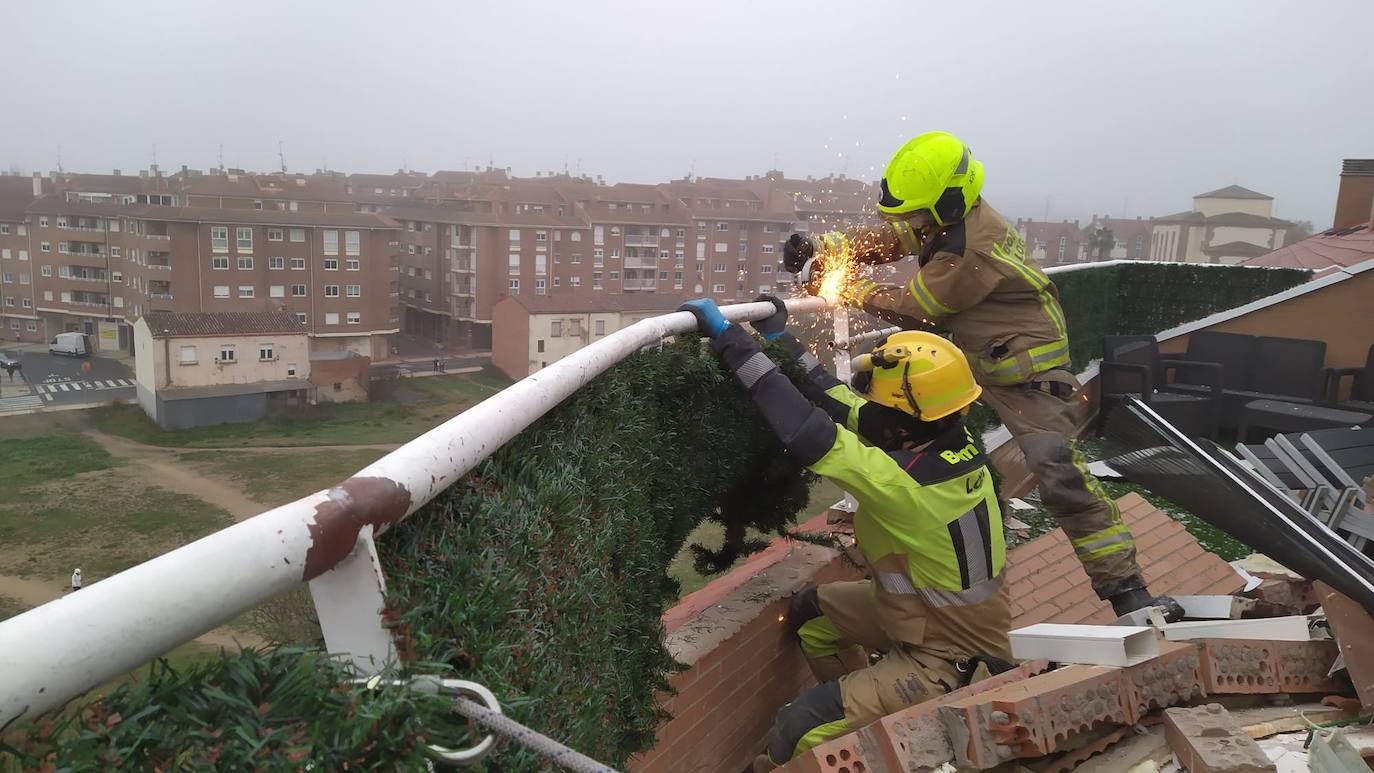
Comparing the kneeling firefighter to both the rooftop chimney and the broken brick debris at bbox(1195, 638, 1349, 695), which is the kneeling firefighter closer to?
the broken brick debris at bbox(1195, 638, 1349, 695)

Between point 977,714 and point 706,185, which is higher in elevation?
point 706,185

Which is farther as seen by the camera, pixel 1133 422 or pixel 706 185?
pixel 706 185

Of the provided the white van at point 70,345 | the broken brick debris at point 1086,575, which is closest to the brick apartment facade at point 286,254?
the white van at point 70,345

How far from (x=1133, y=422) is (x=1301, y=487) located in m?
1.47

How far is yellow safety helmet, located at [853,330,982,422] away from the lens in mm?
3285

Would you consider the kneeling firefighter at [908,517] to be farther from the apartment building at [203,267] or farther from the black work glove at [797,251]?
the apartment building at [203,267]

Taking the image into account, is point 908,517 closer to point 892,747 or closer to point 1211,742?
point 892,747

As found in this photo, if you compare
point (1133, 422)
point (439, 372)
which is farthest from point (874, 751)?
point (439, 372)

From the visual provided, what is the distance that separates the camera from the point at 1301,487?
20.1 feet

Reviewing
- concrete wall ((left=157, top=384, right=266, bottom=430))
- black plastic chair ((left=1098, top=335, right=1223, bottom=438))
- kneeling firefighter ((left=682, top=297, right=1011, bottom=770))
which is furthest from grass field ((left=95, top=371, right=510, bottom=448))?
black plastic chair ((left=1098, top=335, right=1223, bottom=438))

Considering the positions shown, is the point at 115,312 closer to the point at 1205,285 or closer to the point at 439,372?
the point at 439,372

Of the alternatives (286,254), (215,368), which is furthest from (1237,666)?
(286,254)

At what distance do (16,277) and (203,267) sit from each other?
8.09 ft

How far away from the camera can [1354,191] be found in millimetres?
17031
